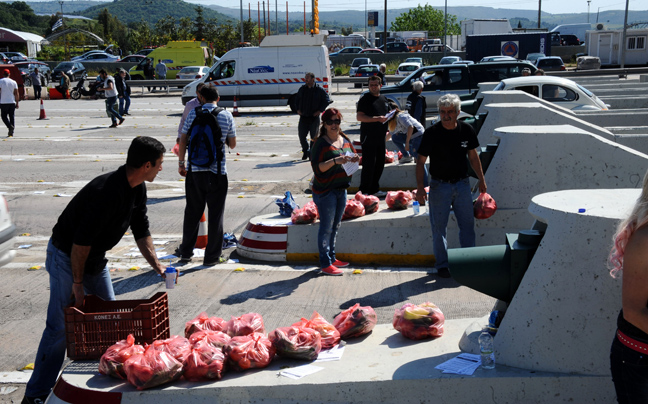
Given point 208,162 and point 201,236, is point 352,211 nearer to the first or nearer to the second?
point 208,162

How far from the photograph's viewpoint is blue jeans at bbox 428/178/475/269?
7.02 meters

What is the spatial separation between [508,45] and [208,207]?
43.6 meters

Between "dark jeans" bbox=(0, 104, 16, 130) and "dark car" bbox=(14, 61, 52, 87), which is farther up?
"dark car" bbox=(14, 61, 52, 87)

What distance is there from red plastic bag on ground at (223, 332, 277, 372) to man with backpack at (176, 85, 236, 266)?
3.63 m

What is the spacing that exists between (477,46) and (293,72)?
25.1 m

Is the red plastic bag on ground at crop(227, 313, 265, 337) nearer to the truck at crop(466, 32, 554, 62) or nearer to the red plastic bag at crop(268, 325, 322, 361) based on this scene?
the red plastic bag at crop(268, 325, 322, 361)

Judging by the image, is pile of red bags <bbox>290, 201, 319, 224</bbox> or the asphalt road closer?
the asphalt road

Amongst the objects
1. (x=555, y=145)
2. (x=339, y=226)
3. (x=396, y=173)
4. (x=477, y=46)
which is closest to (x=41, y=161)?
(x=396, y=173)

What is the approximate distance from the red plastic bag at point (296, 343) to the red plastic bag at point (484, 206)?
3.46 m

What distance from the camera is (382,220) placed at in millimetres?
7965

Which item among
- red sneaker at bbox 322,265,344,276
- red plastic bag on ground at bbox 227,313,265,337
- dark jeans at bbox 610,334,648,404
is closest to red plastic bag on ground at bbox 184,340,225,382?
red plastic bag on ground at bbox 227,313,265,337

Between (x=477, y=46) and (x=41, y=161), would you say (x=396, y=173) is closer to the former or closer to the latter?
(x=41, y=161)

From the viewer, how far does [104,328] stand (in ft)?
13.8

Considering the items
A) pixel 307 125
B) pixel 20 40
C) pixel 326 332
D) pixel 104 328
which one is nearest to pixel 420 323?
pixel 326 332
